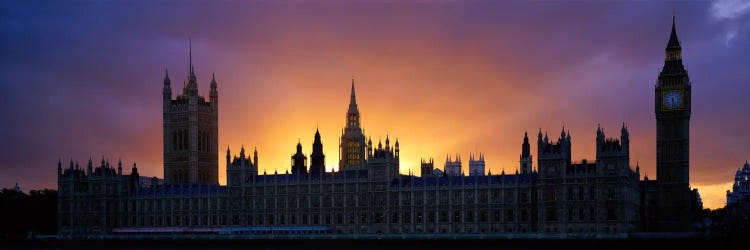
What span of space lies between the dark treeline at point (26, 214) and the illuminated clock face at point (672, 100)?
10088 cm

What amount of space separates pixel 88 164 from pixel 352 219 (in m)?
50.5

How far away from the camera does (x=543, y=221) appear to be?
4872 inches

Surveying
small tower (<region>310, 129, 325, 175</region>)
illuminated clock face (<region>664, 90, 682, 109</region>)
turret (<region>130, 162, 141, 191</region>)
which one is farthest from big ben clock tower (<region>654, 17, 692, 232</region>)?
turret (<region>130, 162, 141, 191</region>)

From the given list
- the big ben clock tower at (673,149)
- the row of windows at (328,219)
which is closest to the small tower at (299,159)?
the row of windows at (328,219)

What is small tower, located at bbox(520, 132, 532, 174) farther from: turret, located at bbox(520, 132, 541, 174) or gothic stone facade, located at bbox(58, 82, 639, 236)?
gothic stone facade, located at bbox(58, 82, 639, 236)

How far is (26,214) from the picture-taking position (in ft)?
560

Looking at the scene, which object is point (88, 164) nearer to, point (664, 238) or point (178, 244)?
point (178, 244)

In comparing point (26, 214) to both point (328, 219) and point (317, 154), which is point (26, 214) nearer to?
point (317, 154)

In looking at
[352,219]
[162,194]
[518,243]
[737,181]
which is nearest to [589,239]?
[518,243]

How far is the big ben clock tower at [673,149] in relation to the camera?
13475 cm

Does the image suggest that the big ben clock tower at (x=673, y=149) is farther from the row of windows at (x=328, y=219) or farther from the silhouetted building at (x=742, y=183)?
the row of windows at (x=328, y=219)

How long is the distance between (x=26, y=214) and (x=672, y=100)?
107m

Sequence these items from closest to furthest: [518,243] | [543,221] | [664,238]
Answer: [664,238]
[518,243]
[543,221]

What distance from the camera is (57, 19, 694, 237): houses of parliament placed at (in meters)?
122
